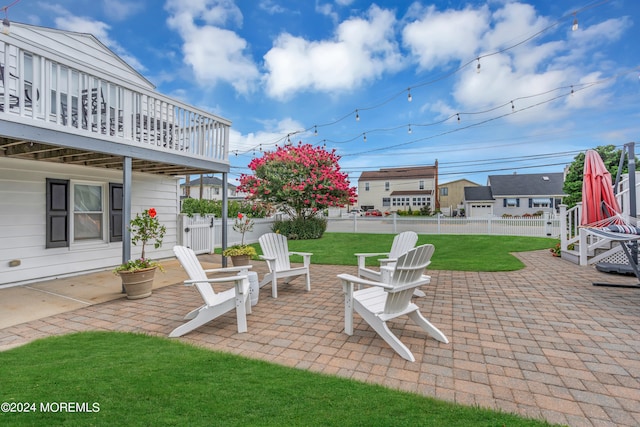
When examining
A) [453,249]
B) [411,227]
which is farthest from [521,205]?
[453,249]

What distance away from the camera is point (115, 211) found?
6820 mm

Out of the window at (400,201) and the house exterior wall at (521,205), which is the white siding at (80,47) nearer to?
the window at (400,201)

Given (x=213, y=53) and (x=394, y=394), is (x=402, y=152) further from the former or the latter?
(x=394, y=394)

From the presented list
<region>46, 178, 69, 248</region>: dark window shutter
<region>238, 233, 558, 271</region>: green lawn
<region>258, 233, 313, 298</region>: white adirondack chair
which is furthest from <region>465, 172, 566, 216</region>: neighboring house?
<region>46, 178, 69, 248</region>: dark window shutter

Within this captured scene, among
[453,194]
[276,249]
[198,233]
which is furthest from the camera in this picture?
[453,194]

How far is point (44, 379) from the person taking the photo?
2.19 metres

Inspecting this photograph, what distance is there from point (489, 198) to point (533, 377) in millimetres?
35158

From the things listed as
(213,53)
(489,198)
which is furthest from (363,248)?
(489,198)

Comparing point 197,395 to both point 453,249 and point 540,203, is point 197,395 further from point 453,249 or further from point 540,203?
point 540,203

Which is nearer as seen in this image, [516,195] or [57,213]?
[57,213]

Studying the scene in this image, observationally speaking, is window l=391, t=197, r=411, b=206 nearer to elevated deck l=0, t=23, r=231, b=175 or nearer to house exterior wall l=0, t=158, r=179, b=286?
elevated deck l=0, t=23, r=231, b=175

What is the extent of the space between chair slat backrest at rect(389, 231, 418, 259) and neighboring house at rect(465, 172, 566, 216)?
1267 inches

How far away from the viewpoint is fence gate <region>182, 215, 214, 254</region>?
8562 millimetres

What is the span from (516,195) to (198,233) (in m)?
34.0
